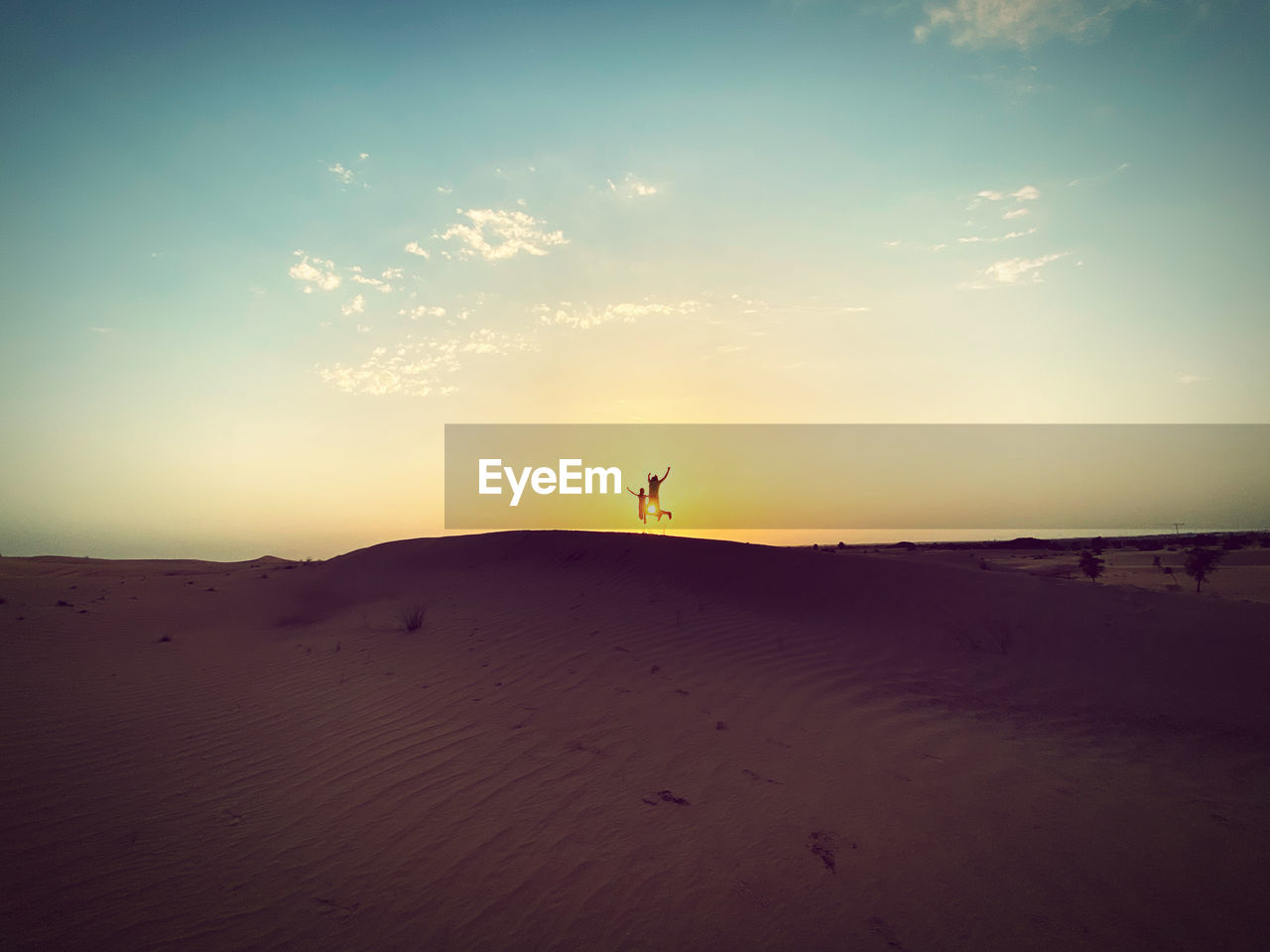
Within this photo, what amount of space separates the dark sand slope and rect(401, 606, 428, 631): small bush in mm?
243

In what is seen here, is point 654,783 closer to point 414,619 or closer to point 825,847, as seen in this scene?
point 825,847

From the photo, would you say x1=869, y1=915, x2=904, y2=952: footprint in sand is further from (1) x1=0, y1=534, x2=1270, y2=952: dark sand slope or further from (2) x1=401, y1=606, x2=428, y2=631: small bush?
(2) x1=401, y1=606, x2=428, y2=631: small bush

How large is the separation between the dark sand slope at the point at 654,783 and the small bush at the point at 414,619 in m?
0.24

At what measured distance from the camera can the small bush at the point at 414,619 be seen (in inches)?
373

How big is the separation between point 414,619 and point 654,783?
6431 millimetres

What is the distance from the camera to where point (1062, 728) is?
5523 mm

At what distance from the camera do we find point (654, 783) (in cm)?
435

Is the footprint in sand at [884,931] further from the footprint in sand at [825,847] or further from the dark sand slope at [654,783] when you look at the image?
the footprint in sand at [825,847]

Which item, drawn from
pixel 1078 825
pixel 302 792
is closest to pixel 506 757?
pixel 302 792

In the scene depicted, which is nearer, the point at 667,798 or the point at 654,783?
the point at 667,798

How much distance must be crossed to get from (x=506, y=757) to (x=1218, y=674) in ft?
27.2

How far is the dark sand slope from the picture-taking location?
300cm

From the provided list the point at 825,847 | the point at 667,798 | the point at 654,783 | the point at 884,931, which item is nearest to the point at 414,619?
the point at 654,783

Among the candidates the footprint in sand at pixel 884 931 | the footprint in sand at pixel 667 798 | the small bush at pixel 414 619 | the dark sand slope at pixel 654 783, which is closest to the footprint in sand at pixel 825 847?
the dark sand slope at pixel 654 783
